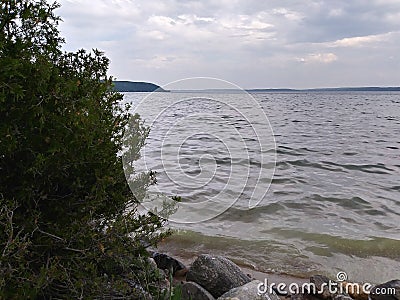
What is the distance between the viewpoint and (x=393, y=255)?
6719 millimetres

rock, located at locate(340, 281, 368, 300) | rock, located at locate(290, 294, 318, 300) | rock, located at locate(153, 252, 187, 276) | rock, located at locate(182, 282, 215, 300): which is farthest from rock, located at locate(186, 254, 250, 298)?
rock, located at locate(340, 281, 368, 300)

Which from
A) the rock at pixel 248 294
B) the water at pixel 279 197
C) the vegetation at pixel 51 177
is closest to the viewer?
the vegetation at pixel 51 177

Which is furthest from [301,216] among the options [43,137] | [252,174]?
[43,137]

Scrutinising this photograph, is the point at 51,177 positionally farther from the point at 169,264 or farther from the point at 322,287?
the point at 322,287

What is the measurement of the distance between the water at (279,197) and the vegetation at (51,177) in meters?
1.25

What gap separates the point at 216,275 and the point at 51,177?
2.58 meters

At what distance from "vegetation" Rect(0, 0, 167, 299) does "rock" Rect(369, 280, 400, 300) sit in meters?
3.08

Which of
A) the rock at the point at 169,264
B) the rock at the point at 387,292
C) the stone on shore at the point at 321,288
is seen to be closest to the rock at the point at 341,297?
the stone on shore at the point at 321,288

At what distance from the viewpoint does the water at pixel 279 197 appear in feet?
20.1

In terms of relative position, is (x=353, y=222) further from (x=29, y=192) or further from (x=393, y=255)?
(x=29, y=192)

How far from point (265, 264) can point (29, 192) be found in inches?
176

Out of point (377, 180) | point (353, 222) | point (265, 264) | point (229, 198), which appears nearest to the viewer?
point (265, 264)

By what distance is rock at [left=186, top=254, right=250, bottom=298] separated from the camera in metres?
4.59

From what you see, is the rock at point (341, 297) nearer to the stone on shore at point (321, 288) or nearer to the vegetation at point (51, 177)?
the stone on shore at point (321, 288)
